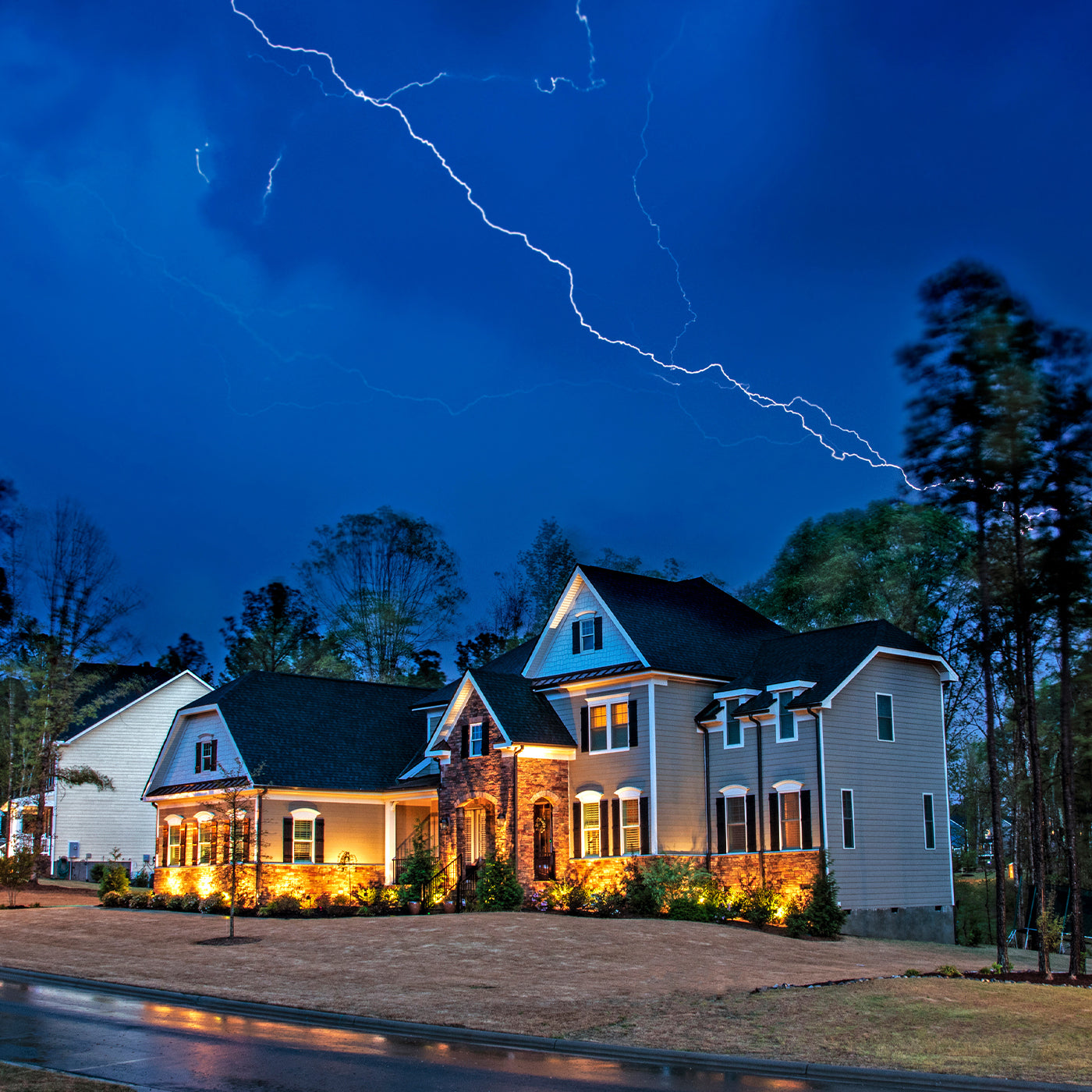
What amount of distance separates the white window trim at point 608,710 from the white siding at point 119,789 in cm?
2679

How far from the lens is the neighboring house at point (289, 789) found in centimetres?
3825

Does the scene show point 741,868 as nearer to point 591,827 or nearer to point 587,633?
point 591,827

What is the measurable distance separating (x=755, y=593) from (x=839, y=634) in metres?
23.7

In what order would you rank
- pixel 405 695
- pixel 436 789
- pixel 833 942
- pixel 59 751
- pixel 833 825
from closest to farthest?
pixel 833 942 → pixel 833 825 → pixel 436 789 → pixel 405 695 → pixel 59 751

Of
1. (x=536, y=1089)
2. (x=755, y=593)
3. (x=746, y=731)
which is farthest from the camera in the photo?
(x=755, y=593)

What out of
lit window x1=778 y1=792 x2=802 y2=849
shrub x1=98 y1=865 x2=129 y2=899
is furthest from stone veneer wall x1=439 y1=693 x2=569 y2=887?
shrub x1=98 y1=865 x2=129 y2=899

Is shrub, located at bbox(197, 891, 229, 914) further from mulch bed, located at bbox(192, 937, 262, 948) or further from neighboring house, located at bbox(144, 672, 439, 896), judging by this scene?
mulch bed, located at bbox(192, 937, 262, 948)

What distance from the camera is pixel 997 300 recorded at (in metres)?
22.2

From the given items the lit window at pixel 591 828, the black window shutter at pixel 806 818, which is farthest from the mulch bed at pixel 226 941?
the black window shutter at pixel 806 818

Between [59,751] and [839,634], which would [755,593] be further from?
[59,751]

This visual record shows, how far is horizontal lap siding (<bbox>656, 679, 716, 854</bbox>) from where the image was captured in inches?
1383

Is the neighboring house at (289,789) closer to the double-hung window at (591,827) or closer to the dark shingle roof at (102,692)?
the double-hung window at (591,827)

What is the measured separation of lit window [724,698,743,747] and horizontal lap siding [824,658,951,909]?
138 inches

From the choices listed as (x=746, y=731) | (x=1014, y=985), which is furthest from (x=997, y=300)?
(x=746, y=731)
